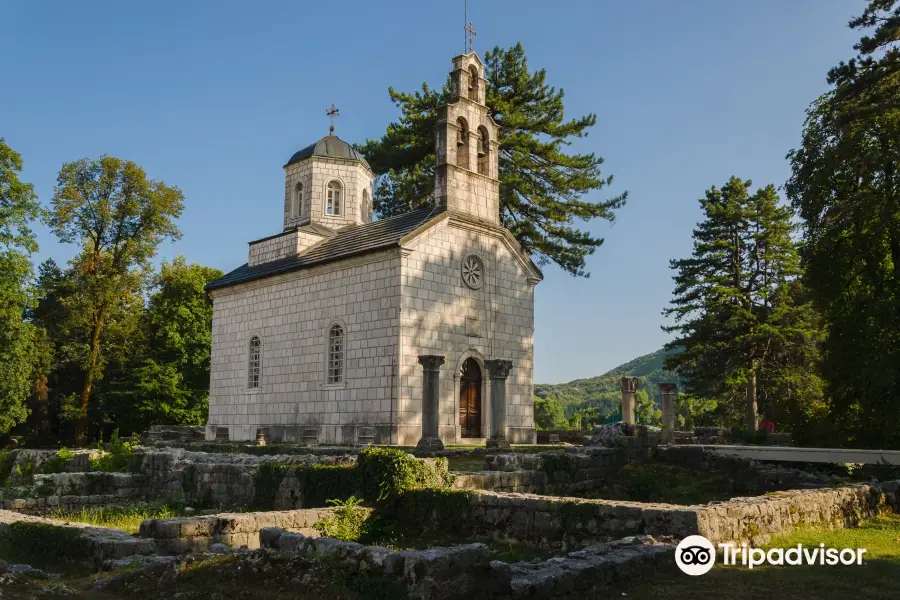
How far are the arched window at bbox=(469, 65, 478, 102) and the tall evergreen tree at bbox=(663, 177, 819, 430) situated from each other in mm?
17227

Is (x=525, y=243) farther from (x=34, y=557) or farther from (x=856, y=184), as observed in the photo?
(x=34, y=557)

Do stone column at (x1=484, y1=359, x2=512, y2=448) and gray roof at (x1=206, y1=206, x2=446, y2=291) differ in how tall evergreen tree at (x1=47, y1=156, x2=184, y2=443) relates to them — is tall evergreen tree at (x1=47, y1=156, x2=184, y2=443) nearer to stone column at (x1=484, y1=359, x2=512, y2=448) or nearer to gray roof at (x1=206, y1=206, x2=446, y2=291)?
gray roof at (x1=206, y1=206, x2=446, y2=291)

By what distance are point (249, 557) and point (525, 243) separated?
92.7 ft

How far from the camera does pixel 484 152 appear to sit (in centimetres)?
2769

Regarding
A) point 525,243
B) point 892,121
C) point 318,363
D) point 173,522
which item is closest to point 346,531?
point 173,522

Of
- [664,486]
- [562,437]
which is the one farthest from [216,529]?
[562,437]

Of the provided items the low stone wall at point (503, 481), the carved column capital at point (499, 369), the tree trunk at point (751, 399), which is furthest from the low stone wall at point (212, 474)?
the tree trunk at point (751, 399)

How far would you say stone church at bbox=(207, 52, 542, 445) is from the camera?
23844mm

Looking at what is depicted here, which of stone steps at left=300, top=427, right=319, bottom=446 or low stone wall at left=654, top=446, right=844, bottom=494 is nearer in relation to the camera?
low stone wall at left=654, top=446, right=844, bottom=494

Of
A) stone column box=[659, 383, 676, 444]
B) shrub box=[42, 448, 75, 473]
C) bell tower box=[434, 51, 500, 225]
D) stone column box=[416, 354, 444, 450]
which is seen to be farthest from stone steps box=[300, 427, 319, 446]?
stone column box=[659, 383, 676, 444]

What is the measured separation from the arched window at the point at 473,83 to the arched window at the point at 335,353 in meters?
10.00

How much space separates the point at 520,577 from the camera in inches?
296

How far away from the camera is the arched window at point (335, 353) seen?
83.6 feet

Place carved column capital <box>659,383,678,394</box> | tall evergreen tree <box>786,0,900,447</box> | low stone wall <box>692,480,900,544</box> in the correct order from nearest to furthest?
low stone wall <box>692,480,900,544</box>, tall evergreen tree <box>786,0,900,447</box>, carved column capital <box>659,383,678,394</box>
